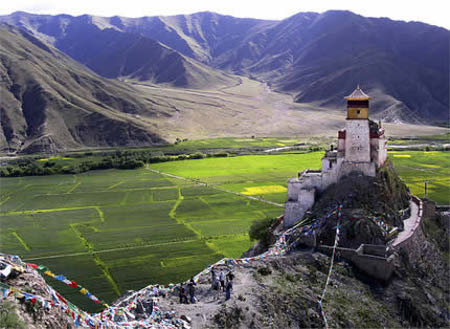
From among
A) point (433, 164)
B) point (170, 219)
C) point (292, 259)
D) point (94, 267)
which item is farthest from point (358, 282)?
point (433, 164)

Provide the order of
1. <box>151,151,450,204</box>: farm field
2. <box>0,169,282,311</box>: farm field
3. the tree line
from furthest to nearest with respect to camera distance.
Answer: the tree line
<box>151,151,450,204</box>: farm field
<box>0,169,282,311</box>: farm field

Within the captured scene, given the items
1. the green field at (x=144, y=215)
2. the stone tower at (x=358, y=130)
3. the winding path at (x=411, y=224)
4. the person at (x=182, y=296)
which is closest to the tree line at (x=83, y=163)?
the green field at (x=144, y=215)

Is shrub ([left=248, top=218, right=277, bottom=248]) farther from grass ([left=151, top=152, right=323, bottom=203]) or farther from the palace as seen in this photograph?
grass ([left=151, top=152, right=323, bottom=203])

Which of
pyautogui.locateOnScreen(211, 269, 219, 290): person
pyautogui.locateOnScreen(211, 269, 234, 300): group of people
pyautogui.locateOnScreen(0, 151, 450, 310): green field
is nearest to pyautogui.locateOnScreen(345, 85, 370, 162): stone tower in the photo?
pyautogui.locateOnScreen(0, 151, 450, 310): green field

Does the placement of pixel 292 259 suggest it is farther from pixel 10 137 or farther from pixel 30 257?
pixel 10 137

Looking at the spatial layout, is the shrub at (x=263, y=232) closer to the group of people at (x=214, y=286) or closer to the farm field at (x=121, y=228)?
the farm field at (x=121, y=228)

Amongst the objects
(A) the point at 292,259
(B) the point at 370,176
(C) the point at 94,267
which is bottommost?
(C) the point at 94,267
